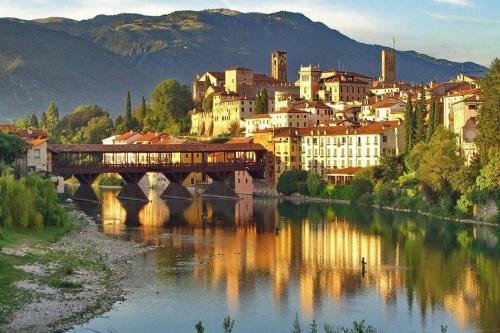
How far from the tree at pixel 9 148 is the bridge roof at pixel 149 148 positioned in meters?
20.9

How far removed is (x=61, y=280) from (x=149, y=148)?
56587mm

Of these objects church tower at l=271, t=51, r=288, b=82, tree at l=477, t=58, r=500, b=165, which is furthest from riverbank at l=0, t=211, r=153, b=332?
church tower at l=271, t=51, r=288, b=82

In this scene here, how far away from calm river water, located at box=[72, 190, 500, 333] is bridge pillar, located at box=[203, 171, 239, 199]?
986 inches

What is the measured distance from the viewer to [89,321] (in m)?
29.9

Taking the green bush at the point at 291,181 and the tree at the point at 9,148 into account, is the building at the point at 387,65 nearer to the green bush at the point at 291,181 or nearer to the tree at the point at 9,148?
the green bush at the point at 291,181

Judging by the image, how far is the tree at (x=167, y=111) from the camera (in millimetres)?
140875

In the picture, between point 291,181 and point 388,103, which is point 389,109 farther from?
point 291,181

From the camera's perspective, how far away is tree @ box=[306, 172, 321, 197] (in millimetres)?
87938

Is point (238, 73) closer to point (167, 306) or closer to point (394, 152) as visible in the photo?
point (394, 152)

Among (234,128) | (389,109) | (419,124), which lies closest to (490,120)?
(419,124)

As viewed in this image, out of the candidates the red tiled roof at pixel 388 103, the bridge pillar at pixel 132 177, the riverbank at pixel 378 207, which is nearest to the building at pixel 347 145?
the riverbank at pixel 378 207

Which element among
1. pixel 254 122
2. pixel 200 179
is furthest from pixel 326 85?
pixel 200 179

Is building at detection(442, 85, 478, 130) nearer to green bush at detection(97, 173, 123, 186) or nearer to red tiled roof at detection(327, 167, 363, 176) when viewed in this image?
red tiled roof at detection(327, 167, 363, 176)

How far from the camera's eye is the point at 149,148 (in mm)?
91125
